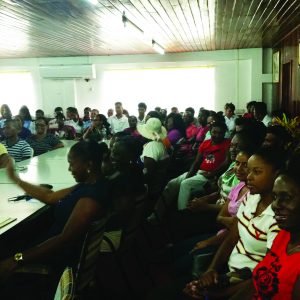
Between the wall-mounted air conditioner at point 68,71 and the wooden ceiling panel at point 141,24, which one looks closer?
the wooden ceiling panel at point 141,24

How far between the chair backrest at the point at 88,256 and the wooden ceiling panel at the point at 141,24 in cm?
319

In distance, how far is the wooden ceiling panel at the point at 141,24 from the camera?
4652 mm

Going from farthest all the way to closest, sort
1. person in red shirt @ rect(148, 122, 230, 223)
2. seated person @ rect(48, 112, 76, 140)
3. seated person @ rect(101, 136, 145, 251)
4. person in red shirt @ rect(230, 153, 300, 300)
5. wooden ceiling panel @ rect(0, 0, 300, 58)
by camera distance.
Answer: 1. seated person @ rect(48, 112, 76, 140)
2. wooden ceiling panel @ rect(0, 0, 300, 58)
3. person in red shirt @ rect(148, 122, 230, 223)
4. seated person @ rect(101, 136, 145, 251)
5. person in red shirt @ rect(230, 153, 300, 300)

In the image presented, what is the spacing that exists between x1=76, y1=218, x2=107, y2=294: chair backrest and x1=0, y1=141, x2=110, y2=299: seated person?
171mm

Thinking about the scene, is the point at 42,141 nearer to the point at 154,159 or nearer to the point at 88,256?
the point at 154,159

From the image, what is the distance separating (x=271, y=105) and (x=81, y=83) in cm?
562

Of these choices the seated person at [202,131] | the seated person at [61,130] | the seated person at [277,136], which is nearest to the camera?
the seated person at [277,136]

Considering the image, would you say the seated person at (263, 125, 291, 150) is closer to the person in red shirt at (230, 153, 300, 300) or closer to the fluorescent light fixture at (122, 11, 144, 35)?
the person in red shirt at (230, 153, 300, 300)

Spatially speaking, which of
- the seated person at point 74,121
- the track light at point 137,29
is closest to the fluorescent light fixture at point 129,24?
the track light at point 137,29

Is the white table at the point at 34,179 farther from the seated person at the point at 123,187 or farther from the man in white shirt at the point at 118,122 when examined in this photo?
the man in white shirt at the point at 118,122

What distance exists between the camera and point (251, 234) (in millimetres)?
1654

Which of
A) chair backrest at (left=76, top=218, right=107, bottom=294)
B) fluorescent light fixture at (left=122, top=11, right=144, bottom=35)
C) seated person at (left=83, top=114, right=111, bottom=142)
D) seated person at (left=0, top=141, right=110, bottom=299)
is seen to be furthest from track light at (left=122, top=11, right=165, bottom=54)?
chair backrest at (left=76, top=218, right=107, bottom=294)

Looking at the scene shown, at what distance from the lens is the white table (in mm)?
2291

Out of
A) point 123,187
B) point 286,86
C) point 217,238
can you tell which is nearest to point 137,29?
point 286,86
